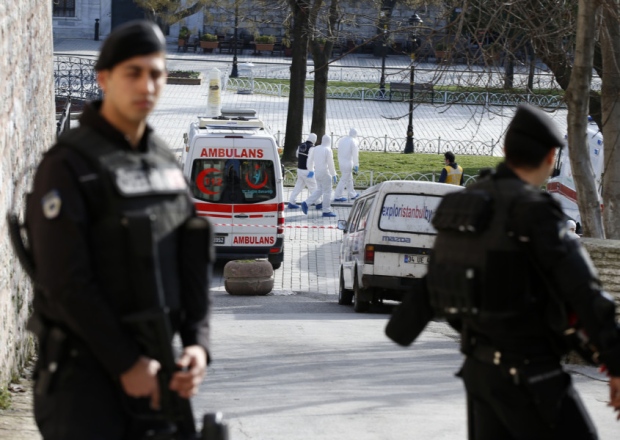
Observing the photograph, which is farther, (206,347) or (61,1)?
(61,1)

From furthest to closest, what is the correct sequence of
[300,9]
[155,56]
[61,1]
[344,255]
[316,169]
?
[61,1]
[300,9]
[316,169]
[344,255]
[155,56]

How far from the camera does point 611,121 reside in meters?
13.2

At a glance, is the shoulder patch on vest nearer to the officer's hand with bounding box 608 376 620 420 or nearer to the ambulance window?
the officer's hand with bounding box 608 376 620 420

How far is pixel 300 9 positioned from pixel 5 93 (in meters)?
21.7

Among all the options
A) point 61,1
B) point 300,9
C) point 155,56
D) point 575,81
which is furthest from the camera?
point 61,1

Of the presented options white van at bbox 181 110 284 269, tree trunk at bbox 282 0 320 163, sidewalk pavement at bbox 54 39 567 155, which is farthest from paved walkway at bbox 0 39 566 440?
white van at bbox 181 110 284 269

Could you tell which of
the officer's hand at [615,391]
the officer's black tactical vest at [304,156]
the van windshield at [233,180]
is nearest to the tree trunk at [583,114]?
the officer's hand at [615,391]

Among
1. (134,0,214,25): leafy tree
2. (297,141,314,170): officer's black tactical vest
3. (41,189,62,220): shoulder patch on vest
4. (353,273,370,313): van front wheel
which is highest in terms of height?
(41,189,62,220): shoulder patch on vest

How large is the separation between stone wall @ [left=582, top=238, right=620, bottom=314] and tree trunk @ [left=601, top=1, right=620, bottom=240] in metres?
2.93

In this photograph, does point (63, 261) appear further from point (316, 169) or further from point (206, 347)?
point (316, 169)

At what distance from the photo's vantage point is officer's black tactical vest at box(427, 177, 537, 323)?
3854 millimetres

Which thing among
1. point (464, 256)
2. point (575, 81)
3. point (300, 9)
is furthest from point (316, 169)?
point (464, 256)

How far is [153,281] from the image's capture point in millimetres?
3205

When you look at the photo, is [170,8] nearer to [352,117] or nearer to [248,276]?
[352,117]
